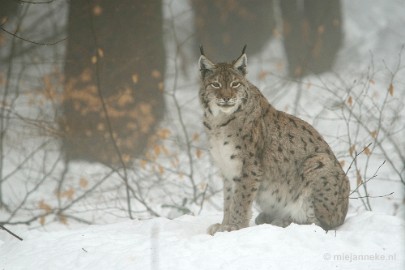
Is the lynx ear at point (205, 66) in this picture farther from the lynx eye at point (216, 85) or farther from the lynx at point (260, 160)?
the lynx eye at point (216, 85)

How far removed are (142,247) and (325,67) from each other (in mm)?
8821

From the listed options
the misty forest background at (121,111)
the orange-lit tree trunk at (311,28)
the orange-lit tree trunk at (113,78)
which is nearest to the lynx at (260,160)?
the misty forest background at (121,111)

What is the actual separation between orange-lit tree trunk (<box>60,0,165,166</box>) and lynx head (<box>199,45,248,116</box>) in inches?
189

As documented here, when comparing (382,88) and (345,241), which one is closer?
(345,241)

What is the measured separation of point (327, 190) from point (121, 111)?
6.03 meters

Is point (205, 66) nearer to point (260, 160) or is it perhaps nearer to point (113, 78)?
point (260, 160)

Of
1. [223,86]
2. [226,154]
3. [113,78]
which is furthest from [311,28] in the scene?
[226,154]

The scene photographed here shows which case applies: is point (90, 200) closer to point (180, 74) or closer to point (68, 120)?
point (68, 120)

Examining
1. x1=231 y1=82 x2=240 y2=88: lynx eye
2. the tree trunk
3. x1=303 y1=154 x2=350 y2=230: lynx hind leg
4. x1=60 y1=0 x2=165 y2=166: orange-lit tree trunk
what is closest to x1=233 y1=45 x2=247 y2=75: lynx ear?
x1=231 y1=82 x2=240 y2=88: lynx eye

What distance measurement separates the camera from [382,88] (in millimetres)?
12180

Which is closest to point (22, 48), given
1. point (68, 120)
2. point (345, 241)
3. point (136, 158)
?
point (68, 120)

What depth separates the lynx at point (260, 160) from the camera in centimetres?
601

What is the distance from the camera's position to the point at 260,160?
6.09 metres

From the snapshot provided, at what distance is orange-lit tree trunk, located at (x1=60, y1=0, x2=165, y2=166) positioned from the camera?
427 inches
